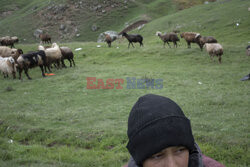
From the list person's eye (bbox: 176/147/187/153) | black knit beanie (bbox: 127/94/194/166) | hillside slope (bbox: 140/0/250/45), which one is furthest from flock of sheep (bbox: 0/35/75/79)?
hillside slope (bbox: 140/0/250/45)

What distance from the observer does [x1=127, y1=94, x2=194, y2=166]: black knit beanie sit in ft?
4.91

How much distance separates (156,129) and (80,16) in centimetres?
5108

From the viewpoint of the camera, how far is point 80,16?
160 feet

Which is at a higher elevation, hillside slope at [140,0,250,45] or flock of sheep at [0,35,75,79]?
hillside slope at [140,0,250,45]

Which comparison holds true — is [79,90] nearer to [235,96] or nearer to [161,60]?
[235,96]

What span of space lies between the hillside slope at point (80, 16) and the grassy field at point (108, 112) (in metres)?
30.2

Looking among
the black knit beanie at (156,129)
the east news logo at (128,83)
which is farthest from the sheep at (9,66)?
the black knit beanie at (156,129)

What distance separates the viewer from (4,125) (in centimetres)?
641

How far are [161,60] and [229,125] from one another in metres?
12.3

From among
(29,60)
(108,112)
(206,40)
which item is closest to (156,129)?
(108,112)

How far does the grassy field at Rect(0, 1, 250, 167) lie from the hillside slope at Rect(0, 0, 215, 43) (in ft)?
99.0

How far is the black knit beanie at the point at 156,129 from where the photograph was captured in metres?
1.50

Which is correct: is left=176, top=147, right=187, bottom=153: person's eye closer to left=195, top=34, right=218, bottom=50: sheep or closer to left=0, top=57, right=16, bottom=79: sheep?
left=0, top=57, right=16, bottom=79: sheep

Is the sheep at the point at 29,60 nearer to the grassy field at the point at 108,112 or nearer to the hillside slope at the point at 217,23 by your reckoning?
the grassy field at the point at 108,112
